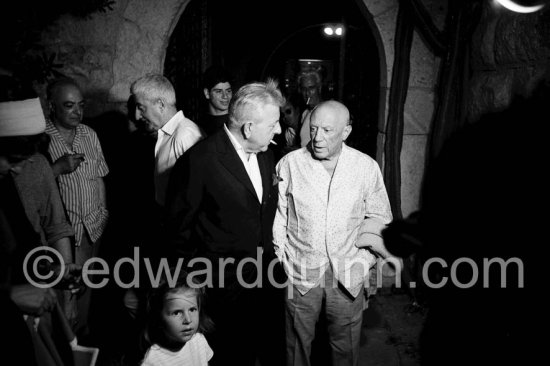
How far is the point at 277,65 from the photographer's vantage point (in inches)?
559

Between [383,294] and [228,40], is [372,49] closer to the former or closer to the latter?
[383,294]

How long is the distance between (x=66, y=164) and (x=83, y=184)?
0.28 m

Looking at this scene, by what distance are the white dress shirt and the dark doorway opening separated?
241 cm

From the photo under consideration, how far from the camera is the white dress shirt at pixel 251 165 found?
2931mm

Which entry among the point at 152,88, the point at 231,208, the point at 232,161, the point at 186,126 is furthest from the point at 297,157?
the point at 152,88

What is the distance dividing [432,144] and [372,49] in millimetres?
1482

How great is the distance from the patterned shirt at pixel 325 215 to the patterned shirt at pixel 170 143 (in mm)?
943

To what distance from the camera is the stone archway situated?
4.38 metres

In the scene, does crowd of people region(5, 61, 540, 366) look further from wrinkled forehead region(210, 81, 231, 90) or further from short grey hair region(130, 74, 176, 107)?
wrinkled forehead region(210, 81, 231, 90)

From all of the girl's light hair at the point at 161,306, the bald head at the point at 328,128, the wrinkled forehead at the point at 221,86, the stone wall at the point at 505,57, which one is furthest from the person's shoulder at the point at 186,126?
the stone wall at the point at 505,57

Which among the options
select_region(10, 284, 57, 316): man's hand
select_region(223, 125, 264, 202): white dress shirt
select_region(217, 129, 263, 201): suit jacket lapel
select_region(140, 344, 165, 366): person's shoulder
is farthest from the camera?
select_region(223, 125, 264, 202): white dress shirt

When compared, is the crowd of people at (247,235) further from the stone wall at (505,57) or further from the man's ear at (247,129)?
the stone wall at (505,57)

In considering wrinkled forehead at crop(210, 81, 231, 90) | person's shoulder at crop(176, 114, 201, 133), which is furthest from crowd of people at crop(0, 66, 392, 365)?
wrinkled forehead at crop(210, 81, 231, 90)

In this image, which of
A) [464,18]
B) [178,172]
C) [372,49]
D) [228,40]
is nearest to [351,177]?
[178,172]
